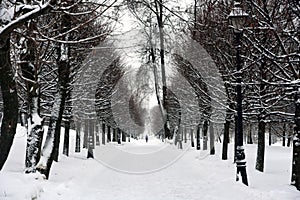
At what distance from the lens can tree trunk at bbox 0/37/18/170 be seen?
26.0 ft

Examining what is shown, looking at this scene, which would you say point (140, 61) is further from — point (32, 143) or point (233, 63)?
point (32, 143)

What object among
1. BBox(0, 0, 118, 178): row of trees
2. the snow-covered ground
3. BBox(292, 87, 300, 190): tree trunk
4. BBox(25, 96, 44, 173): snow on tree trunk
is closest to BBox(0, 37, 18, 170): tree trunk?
BBox(0, 0, 118, 178): row of trees

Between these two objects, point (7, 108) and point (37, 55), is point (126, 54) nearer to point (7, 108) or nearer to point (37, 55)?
point (37, 55)

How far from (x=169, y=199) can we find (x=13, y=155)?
9549mm

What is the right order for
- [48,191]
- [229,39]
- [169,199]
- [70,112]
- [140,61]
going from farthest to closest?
[140,61] → [70,112] → [229,39] → [169,199] → [48,191]

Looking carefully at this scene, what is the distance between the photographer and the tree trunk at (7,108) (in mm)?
7936

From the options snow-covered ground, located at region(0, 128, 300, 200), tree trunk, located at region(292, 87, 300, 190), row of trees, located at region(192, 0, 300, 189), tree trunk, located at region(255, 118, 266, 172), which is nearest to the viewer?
snow-covered ground, located at region(0, 128, 300, 200)

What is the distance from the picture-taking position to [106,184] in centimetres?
1284

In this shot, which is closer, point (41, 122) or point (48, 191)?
point (48, 191)

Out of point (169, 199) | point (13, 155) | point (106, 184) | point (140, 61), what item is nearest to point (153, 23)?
point (140, 61)

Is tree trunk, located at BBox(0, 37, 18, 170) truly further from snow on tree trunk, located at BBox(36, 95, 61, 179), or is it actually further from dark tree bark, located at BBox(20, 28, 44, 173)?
snow on tree trunk, located at BBox(36, 95, 61, 179)

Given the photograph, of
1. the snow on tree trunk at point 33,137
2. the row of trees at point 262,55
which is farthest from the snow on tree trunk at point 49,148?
the row of trees at point 262,55

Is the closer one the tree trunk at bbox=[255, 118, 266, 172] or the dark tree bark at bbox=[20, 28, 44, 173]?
the dark tree bark at bbox=[20, 28, 44, 173]

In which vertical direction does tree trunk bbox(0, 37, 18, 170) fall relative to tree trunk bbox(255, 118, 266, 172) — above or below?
above
